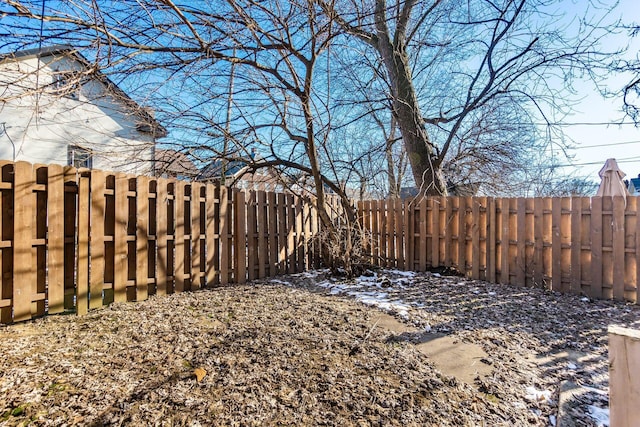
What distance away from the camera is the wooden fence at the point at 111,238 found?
8.83 ft

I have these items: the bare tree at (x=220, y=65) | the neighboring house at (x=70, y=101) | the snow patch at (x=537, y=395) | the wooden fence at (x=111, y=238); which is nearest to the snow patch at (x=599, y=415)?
the snow patch at (x=537, y=395)

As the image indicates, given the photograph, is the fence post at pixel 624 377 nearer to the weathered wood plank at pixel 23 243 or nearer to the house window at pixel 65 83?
the house window at pixel 65 83

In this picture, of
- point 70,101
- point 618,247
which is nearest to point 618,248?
point 618,247

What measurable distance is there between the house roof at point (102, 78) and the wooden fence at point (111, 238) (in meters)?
0.95

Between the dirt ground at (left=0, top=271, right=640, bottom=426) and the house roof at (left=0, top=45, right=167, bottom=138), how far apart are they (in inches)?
82.9

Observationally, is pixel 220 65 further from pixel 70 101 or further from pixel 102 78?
pixel 70 101

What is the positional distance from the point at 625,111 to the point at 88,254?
677cm

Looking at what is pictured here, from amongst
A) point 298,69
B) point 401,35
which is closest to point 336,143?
point 401,35

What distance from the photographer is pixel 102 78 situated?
289 cm

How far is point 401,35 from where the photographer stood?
6.31m

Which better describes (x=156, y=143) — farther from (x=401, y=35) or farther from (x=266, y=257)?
(x=401, y=35)

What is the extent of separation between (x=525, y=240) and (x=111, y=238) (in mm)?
5844

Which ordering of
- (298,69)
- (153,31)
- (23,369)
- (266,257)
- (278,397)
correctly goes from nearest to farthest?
(278,397)
(23,369)
(153,31)
(298,69)
(266,257)

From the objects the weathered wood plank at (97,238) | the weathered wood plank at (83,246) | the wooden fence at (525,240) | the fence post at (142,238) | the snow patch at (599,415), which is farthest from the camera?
the wooden fence at (525,240)
